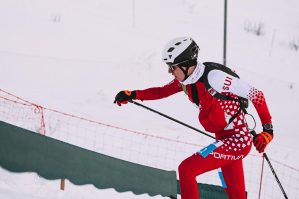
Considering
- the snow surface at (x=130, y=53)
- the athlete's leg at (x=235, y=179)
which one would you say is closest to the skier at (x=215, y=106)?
the athlete's leg at (x=235, y=179)

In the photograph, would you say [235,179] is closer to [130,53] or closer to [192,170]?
[192,170]

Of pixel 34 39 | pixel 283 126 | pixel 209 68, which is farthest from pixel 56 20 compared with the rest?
pixel 209 68

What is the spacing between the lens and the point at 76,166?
564cm

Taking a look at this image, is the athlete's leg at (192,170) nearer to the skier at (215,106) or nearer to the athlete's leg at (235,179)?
the skier at (215,106)

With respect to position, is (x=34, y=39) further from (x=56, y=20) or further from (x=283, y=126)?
(x=283, y=126)

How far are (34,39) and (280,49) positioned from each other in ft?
28.2

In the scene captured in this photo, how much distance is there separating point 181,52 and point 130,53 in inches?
351

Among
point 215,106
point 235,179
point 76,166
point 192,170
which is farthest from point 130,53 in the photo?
point 192,170

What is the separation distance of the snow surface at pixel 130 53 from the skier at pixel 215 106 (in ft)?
6.35

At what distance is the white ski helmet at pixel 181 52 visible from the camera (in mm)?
4207

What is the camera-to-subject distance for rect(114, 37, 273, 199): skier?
4.20 meters

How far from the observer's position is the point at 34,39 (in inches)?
491

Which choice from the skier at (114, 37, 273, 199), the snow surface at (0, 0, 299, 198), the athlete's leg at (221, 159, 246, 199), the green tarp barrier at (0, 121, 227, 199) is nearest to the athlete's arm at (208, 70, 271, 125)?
the skier at (114, 37, 273, 199)

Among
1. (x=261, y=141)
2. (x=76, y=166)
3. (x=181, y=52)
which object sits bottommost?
(x=76, y=166)
